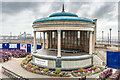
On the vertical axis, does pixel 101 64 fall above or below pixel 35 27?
below

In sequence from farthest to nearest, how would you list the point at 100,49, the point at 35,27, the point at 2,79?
1. the point at 100,49
2. the point at 35,27
3. the point at 2,79

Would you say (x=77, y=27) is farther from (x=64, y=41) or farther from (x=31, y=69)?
(x=31, y=69)

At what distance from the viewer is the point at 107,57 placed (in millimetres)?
20453

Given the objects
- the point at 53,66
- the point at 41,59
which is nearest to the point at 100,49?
the point at 53,66

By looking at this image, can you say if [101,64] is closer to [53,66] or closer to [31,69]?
[53,66]

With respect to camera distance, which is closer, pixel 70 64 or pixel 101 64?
pixel 70 64

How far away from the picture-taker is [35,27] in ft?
69.2

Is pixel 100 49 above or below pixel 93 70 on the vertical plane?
above

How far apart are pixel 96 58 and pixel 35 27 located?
15.1 meters

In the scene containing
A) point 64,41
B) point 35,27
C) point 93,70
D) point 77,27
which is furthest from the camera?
point 64,41

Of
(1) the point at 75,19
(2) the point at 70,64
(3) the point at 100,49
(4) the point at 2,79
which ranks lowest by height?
(4) the point at 2,79

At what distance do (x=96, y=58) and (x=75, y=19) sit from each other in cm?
1001

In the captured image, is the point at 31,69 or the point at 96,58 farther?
the point at 96,58

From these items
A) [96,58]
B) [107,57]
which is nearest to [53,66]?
[96,58]
